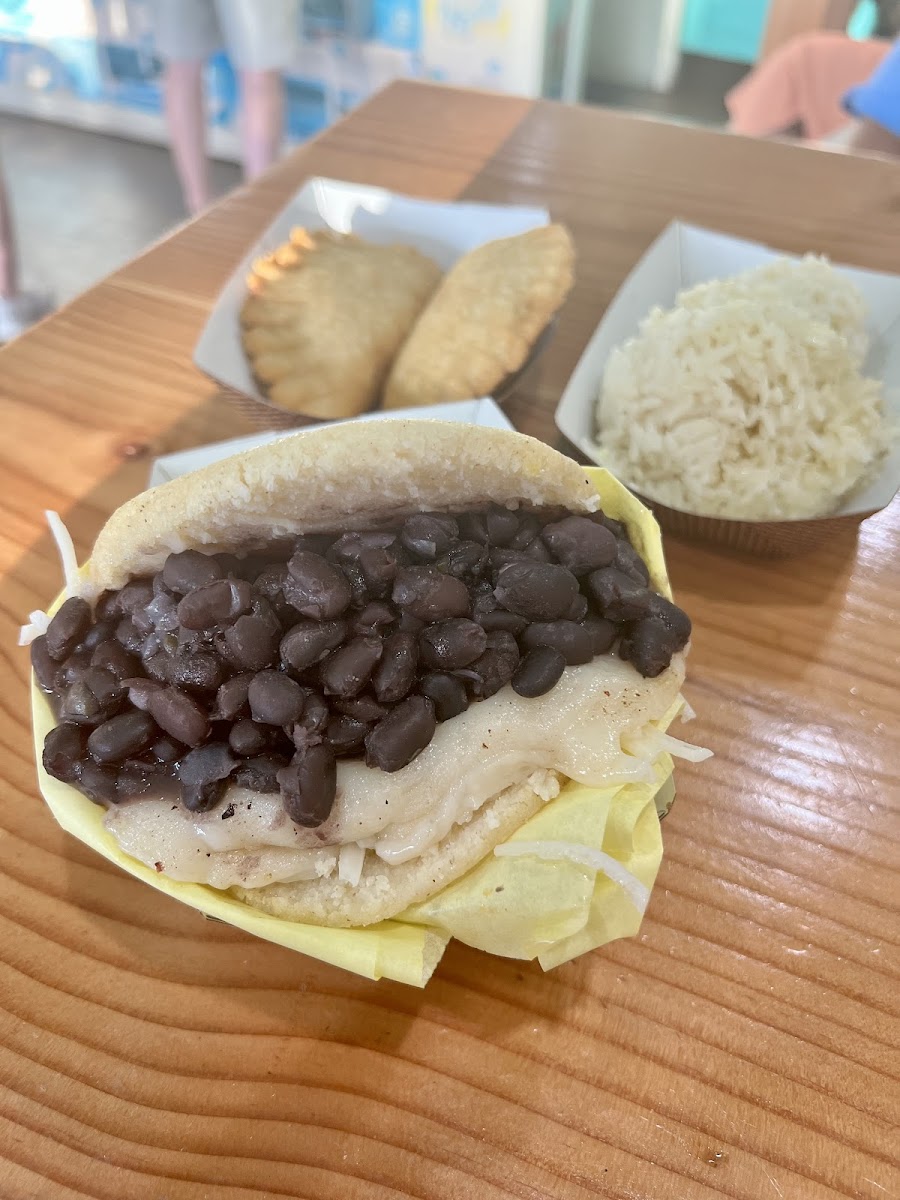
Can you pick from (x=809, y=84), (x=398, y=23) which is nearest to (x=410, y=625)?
(x=809, y=84)

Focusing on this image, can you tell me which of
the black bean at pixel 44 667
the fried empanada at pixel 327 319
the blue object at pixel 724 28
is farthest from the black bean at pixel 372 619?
the blue object at pixel 724 28

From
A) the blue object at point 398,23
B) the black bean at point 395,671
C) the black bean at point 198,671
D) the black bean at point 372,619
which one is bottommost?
the black bean at point 198,671

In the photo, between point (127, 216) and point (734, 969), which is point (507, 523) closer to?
point (734, 969)

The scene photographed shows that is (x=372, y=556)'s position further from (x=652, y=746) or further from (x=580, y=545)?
(x=652, y=746)

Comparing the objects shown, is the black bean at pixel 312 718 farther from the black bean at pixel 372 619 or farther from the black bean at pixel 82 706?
the black bean at pixel 82 706

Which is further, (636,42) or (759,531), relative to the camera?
(636,42)

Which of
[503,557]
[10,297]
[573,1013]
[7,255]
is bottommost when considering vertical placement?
[10,297]

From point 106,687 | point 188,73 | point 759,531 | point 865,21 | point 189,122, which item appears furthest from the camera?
point 865,21
